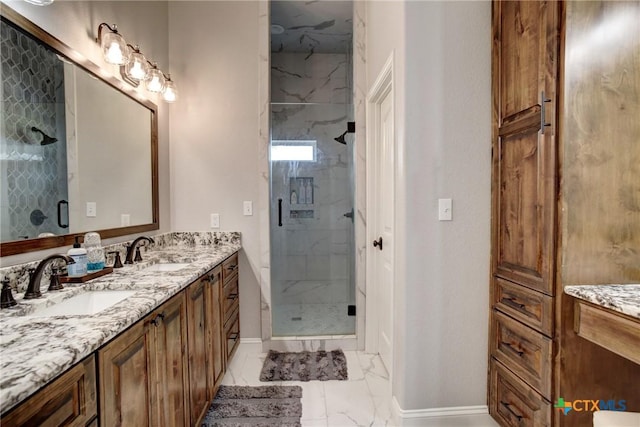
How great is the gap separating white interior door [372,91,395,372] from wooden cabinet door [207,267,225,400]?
1.13 metres

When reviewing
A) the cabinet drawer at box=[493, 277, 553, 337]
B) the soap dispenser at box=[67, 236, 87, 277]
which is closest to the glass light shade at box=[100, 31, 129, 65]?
the soap dispenser at box=[67, 236, 87, 277]

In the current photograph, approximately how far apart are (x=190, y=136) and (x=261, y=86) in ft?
2.38

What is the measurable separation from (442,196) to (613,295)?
30.5 inches

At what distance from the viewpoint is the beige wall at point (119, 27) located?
140 centimetres

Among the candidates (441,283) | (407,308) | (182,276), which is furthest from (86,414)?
(441,283)

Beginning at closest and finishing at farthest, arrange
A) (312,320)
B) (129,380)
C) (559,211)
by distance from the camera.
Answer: (129,380) → (559,211) → (312,320)

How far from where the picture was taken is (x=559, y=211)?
128cm

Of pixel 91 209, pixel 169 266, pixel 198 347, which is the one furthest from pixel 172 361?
pixel 91 209

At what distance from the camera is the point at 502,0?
63.2 inches

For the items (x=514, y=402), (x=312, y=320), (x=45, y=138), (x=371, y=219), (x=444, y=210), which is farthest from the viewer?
(x=312, y=320)

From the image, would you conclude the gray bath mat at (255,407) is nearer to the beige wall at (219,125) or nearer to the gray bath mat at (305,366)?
the gray bath mat at (305,366)

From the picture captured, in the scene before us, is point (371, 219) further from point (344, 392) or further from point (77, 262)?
point (77, 262)

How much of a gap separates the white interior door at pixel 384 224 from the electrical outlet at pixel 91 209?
178cm

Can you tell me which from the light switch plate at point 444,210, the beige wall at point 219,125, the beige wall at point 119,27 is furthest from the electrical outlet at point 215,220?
the light switch plate at point 444,210
